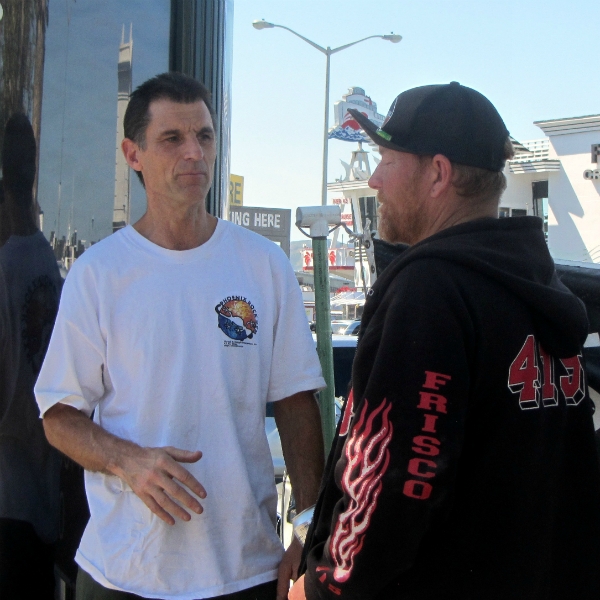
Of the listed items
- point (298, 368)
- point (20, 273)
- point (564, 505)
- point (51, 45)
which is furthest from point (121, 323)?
point (564, 505)

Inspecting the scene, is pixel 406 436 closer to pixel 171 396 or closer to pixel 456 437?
pixel 456 437

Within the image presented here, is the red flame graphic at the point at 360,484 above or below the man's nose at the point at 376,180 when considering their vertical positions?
below

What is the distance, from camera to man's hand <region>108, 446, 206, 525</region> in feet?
5.40

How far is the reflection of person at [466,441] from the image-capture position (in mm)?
1261

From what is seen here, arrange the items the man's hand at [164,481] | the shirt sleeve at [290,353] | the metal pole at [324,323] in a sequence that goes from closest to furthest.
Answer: the man's hand at [164,481] → the shirt sleeve at [290,353] → the metal pole at [324,323]

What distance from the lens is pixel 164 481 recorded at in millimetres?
1648

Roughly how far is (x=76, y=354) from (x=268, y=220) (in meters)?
6.83

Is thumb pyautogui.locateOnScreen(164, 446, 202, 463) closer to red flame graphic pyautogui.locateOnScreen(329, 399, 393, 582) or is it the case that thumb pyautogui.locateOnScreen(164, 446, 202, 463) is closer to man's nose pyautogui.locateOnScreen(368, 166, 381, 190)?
red flame graphic pyautogui.locateOnScreen(329, 399, 393, 582)

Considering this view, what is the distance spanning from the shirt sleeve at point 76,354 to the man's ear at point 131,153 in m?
0.40

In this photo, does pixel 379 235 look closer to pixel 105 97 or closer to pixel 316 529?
pixel 316 529

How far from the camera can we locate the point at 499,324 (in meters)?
1.30

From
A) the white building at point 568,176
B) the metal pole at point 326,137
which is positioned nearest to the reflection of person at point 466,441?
the metal pole at point 326,137

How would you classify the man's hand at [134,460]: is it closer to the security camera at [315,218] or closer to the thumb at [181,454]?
the thumb at [181,454]

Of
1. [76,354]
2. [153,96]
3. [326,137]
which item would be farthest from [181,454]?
[326,137]
